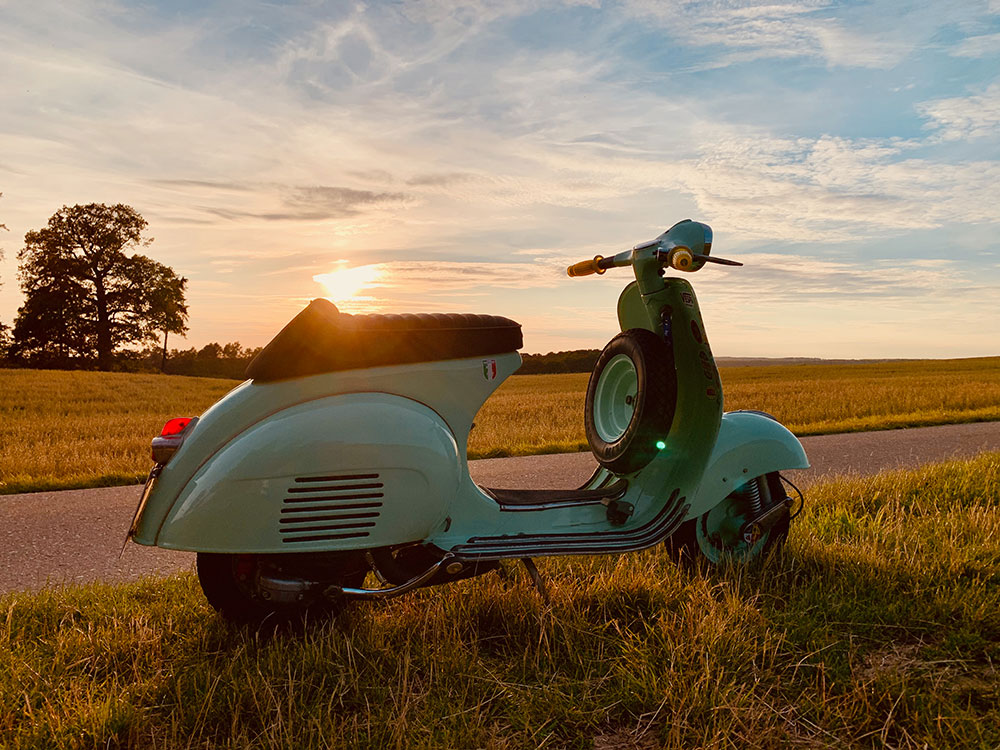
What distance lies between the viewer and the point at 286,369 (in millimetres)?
2711

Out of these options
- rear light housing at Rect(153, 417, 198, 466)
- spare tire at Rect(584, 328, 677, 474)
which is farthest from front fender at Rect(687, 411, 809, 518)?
rear light housing at Rect(153, 417, 198, 466)

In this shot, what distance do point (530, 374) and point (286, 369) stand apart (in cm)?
3492

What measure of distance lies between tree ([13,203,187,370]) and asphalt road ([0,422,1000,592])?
126 ft

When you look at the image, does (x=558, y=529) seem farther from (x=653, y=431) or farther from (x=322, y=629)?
(x=322, y=629)

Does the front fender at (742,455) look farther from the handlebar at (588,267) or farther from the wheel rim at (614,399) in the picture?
the handlebar at (588,267)

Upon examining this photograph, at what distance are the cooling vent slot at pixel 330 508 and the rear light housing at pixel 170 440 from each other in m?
0.46

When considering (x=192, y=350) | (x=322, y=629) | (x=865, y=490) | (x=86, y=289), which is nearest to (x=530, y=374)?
(x=192, y=350)

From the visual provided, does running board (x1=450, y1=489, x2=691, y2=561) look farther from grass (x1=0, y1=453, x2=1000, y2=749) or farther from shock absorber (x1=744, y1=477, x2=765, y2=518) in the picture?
shock absorber (x1=744, y1=477, x2=765, y2=518)

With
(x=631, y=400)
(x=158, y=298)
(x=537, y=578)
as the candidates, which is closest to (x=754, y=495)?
(x=631, y=400)

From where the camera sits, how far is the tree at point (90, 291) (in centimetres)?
4084

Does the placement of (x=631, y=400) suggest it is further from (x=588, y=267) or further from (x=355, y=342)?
(x=355, y=342)

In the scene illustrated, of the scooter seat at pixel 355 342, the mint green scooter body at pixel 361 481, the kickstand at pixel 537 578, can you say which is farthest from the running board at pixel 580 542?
the scooter seat at pixel 355 342

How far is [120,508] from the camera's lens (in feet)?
18.6

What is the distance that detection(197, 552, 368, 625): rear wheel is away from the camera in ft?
9.14
